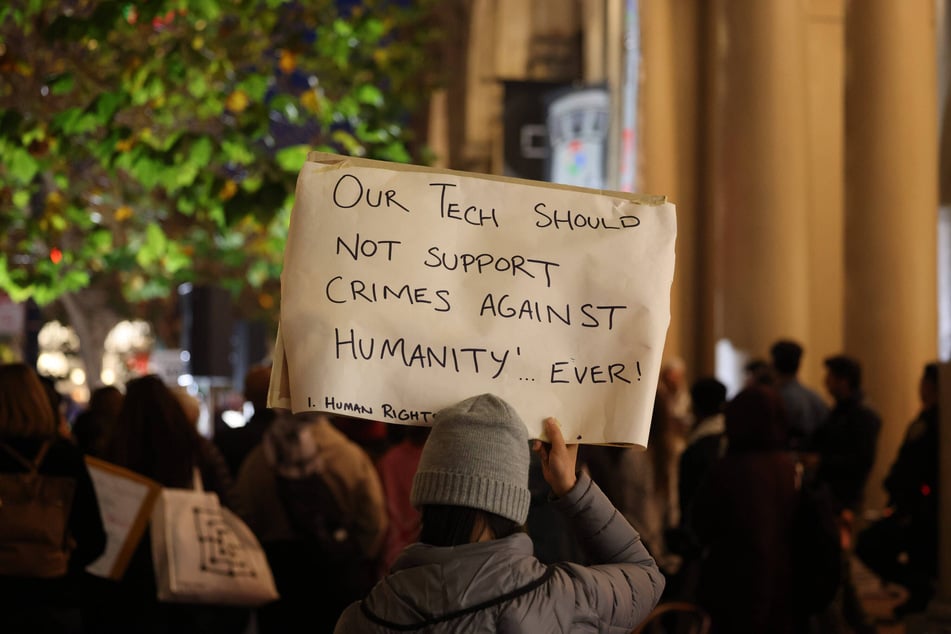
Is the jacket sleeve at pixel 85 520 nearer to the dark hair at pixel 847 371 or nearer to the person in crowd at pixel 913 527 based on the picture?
the person in crowd at pixel 913 527

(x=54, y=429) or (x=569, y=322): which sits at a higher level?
(x=569, y=322)

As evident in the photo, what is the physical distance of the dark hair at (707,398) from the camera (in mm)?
8406

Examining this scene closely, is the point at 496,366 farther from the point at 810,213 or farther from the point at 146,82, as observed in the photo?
the point at 810,213

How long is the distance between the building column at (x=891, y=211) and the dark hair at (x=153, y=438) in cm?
839

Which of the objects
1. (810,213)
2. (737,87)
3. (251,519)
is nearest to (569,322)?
(251,519)

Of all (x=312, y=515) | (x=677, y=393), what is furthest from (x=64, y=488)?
(x=677, y=393)

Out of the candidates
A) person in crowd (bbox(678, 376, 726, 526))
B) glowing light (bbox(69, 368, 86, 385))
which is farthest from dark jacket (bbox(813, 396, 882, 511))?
glowing light (bbox(69, 368, 86, 385))

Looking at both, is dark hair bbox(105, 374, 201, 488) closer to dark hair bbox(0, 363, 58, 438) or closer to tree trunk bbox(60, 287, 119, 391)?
dark hair bbox(0, 363, 58, 438)

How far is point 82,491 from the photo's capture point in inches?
218

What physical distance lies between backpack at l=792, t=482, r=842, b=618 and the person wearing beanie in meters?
3.62

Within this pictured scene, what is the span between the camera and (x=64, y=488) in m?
5.48

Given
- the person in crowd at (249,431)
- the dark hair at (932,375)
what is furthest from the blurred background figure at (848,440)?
the person in crowd at (249,431)

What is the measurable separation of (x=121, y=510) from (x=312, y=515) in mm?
1422

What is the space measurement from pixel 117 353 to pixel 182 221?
6245cm
